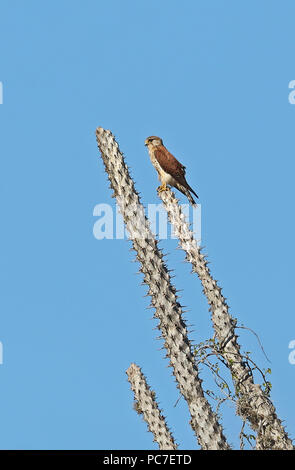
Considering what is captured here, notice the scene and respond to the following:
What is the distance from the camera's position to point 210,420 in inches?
711

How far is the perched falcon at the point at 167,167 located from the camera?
23.4 m

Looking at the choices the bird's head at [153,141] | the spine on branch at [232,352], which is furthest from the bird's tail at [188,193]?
the spine on branch at [232,352]

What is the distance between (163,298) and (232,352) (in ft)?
11.8

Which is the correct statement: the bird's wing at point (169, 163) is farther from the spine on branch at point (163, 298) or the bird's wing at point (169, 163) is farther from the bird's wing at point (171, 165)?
the spine on branch at point (163, 298)

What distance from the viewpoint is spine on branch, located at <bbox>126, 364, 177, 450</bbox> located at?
711 inches

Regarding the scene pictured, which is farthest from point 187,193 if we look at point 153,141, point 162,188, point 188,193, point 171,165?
point 162,188

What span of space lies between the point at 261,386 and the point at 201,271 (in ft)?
7.40

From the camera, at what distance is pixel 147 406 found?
18.2 metres

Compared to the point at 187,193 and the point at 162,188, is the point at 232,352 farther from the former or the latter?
the point at 187,193

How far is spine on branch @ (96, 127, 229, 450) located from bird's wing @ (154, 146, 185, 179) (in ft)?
14.7

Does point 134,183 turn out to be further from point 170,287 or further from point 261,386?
point 261,386

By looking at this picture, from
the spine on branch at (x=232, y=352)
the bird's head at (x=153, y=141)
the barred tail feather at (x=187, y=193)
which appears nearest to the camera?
the spine on branch at (x=232, y=352)

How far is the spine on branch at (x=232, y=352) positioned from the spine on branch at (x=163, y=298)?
1.82 meters
